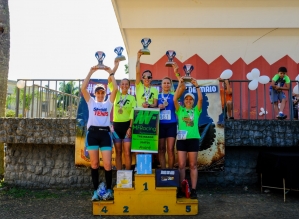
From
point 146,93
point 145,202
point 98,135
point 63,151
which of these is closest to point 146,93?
point 146,93

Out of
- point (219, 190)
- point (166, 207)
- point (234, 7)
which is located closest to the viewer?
point (166, 207)

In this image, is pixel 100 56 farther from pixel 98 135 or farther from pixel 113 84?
pixel 98 135

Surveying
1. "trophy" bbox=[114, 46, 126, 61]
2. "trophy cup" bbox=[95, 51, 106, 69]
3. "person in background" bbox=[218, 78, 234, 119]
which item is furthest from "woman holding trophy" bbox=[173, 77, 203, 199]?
"person in background" bbox=[218, 78, 234, 119]

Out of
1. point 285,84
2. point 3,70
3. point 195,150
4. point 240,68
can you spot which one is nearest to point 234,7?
point 240,68

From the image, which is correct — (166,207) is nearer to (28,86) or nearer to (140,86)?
(140,86)

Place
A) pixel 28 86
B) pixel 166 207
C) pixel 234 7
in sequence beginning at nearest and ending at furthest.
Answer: pixel 166 207
pixel 28 86
pixel 234 7

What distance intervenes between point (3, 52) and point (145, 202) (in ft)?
16.9

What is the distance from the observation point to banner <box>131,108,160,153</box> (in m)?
4.90

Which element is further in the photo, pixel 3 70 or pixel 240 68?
pixel 240 68

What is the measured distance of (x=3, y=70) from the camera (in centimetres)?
715

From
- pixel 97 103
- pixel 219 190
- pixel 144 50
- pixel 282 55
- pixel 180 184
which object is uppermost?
pixel 282 55

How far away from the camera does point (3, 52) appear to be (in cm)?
721

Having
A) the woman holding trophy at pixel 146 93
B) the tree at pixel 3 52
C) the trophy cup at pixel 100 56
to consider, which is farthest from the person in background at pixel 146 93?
the tree at pixel 3 52

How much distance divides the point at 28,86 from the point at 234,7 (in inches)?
259
